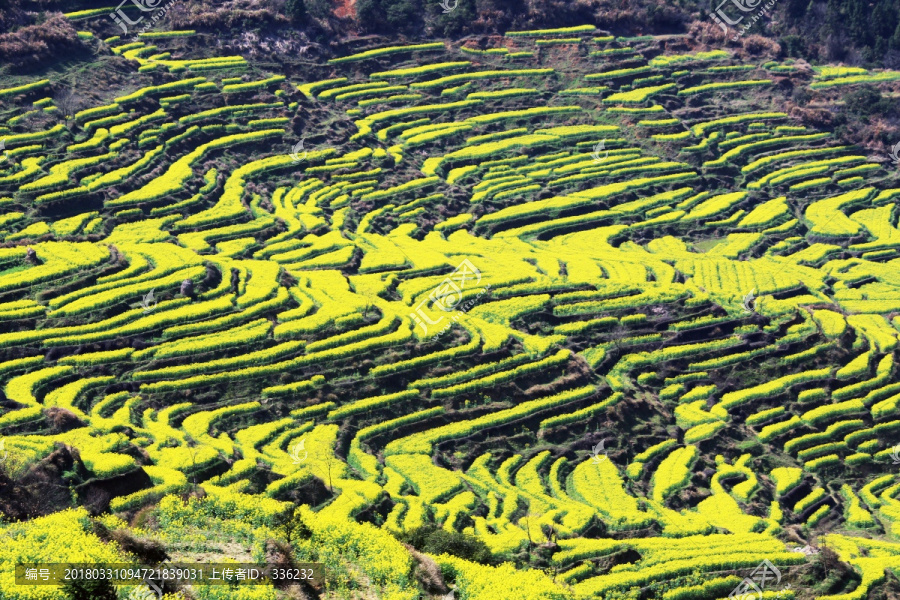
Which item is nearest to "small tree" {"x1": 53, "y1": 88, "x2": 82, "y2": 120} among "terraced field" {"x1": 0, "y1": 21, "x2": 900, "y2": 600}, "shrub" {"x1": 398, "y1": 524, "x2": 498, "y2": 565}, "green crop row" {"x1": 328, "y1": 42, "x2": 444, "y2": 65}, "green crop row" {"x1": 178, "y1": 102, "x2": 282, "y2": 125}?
"terraced field" {"x1": 0, "y1": 21, "x2": 900, "y2": 600}

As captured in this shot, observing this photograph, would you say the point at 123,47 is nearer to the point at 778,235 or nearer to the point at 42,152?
the point at 42,152

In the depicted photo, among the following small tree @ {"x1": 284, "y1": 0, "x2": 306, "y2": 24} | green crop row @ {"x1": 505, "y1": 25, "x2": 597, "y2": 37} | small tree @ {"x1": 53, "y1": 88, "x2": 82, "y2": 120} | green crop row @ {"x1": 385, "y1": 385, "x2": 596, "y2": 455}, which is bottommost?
green crop row @ {"x1": 385, "y1": 385, "x2": 596, "y2": 455}

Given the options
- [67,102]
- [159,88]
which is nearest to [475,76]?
[159,88]

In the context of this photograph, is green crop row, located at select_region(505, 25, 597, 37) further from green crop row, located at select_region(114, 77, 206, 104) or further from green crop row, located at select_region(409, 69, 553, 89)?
green crop row, located at select_region(114, 77, 206, 104)

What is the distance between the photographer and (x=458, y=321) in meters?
77.5

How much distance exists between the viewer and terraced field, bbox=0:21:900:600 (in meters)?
57.8

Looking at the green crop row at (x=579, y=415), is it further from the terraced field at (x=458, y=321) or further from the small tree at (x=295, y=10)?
the small tree at (x=295, y=10)

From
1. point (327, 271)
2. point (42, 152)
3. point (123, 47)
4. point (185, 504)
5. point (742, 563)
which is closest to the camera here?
point (185, 504)

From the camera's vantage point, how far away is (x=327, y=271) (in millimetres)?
A: 82750

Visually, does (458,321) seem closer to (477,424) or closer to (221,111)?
(477,424)

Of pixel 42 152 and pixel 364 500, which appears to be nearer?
pixel 364 500

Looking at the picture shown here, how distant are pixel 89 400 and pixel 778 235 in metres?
62.2

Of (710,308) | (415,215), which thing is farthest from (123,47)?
(710,308)

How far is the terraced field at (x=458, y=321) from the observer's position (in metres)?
57.8
